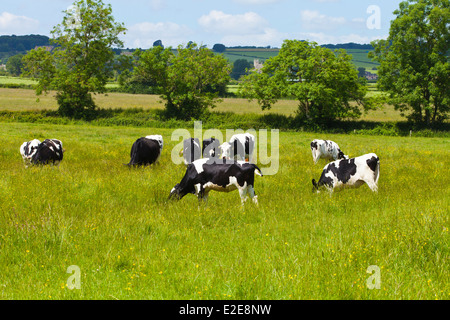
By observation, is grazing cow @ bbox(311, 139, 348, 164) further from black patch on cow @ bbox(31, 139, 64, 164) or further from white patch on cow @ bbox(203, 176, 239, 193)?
black patch on cow @ bbox(31, 139, 64, 164)

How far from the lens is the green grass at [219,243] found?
4.73 metres

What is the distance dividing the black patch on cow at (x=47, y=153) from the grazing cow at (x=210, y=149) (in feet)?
19.4

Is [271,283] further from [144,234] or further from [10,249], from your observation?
[10,249]

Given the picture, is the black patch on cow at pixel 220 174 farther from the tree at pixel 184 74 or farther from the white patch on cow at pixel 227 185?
the tree at pixel 184 74

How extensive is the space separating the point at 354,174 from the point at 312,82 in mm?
36159

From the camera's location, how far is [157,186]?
11336 mm

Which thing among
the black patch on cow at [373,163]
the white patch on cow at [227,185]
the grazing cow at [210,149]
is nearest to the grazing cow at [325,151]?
the grazing cow at [210,149]

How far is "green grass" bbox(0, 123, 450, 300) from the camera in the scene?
4727 mm

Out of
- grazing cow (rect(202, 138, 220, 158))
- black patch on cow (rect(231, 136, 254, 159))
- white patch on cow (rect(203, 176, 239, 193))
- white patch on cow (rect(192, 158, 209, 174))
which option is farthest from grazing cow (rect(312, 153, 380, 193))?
black patch on cow (rect(231, 136, 254, 159))

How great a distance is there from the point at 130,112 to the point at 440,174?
46745 mm

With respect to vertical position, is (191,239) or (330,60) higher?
(330,60)

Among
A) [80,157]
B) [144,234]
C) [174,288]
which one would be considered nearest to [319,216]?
[144,234]

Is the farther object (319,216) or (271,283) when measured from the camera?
(319,216)

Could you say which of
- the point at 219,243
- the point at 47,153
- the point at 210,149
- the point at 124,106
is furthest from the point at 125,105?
the point at 219,243
